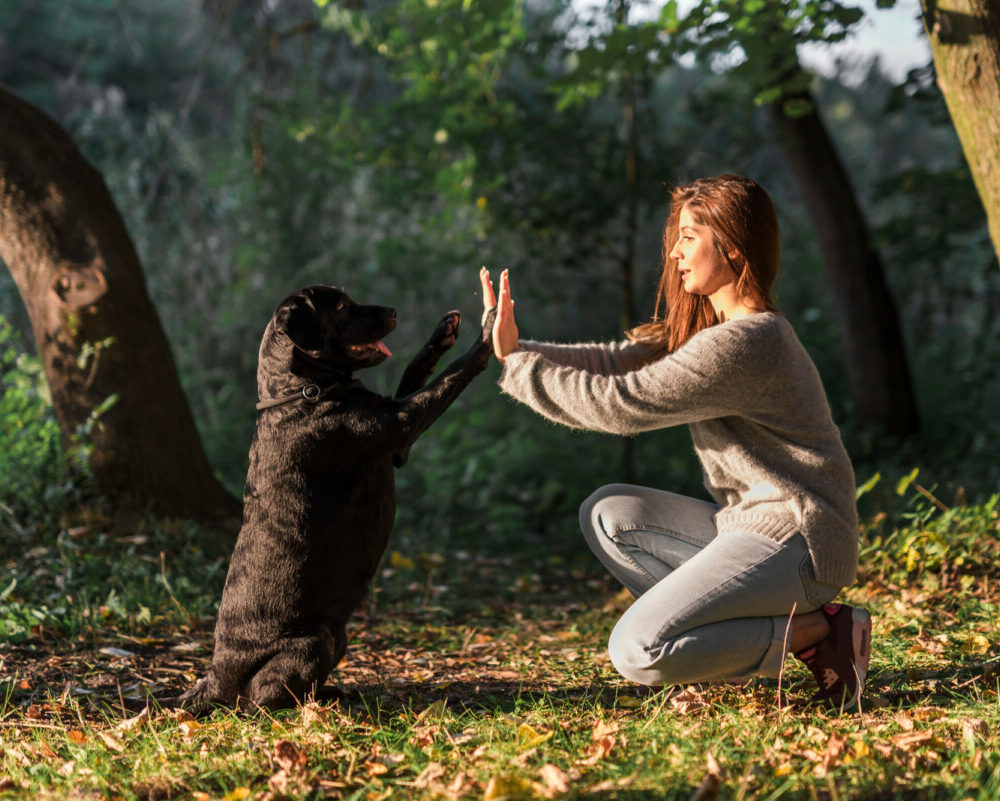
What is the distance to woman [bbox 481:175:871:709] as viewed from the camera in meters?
2.44

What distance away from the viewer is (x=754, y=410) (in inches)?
99.4

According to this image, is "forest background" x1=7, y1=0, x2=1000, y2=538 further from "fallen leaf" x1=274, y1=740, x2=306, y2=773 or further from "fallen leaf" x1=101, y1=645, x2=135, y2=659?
"fallen leaf" x1=274, y1=740, x2=306, y2=773

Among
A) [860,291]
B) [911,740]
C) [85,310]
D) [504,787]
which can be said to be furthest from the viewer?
[860,291]

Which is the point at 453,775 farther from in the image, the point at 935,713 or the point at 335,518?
the point at 935,713

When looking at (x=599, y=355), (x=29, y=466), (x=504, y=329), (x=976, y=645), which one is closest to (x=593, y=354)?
(x=599, y=355)

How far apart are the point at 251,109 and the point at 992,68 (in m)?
7.25

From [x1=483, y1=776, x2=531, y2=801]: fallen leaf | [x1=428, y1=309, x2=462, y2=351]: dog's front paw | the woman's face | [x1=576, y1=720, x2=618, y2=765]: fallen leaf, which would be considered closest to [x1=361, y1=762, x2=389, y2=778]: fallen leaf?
[x1=483, y1=776, x2=531, y2=801]: fallen leaf

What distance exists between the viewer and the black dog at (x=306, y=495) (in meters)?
2.56

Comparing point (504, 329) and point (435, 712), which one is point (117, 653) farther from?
point (504, 329)

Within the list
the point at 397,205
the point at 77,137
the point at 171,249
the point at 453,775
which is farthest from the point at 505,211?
the point at 453,775

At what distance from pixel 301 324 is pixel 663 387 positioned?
1081 millimetres

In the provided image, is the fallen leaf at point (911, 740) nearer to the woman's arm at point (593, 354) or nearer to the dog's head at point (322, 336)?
the woman's arm at point (593, 354)

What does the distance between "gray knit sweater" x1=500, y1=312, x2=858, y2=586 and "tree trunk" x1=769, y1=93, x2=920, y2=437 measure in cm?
592

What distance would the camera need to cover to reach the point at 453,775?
2.09 meters
